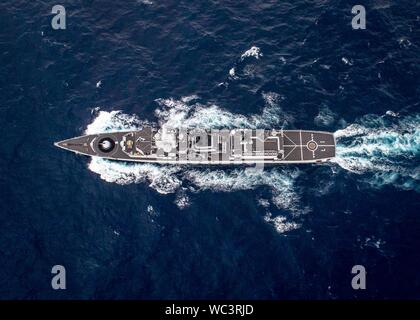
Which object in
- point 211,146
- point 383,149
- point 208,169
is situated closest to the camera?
point 211,146

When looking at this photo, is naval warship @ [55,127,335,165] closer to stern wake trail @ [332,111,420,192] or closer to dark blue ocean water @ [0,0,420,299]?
dark blue ocean water @ [0,0,420,299]

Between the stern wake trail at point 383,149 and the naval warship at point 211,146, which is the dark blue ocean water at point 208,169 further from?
the naval warship at point 211,146

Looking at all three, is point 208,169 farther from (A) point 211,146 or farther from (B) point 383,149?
(B) point 383,149

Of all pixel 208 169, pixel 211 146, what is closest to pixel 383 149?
pixel 211 146

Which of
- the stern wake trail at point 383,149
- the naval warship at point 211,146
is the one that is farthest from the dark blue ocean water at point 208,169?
the naval warship at point 211,146

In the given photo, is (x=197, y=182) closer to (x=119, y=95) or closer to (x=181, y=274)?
(x=181, y=274)

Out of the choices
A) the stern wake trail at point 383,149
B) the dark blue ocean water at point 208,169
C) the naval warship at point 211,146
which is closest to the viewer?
the dark blue ocean water at point 208,169
